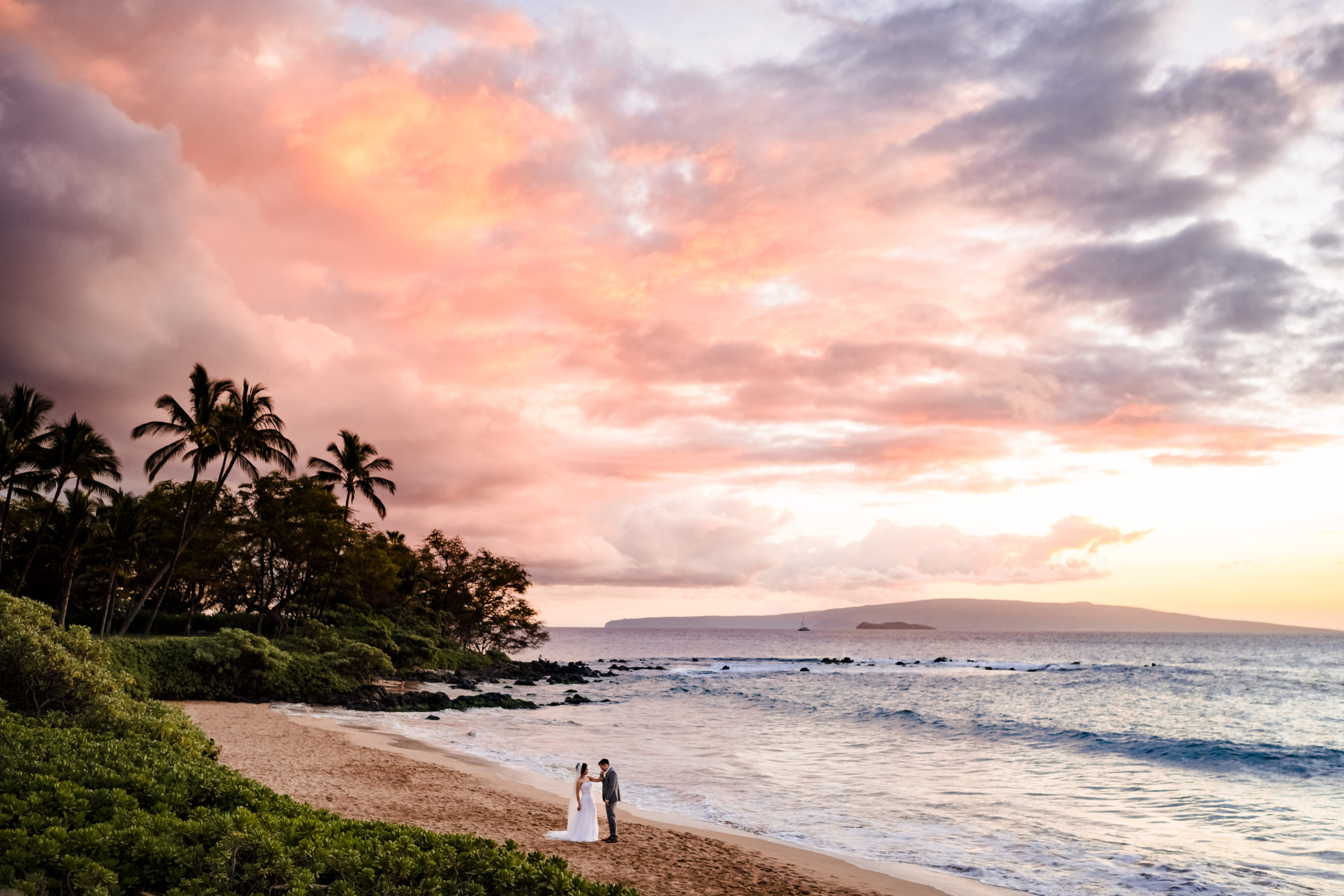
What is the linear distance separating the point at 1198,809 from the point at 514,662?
59944mm

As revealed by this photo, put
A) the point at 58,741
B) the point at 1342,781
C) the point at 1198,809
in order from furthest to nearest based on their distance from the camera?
the point at 1342,781, the point at 1198,809, the point at 58,741

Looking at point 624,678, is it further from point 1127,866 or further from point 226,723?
point 1127,866

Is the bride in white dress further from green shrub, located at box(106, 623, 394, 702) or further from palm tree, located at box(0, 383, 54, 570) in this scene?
palm tree, located at box(0, 383, 54, 570)

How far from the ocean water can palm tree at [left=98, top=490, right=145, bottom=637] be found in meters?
16.7

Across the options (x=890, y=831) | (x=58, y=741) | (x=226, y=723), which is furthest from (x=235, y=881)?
(x=226, y=723)

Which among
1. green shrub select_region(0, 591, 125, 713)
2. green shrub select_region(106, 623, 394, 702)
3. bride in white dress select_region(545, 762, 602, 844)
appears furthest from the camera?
green shrub select_region(106, 623, 394, 702)

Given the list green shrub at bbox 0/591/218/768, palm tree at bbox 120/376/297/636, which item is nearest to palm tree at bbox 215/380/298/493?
palm tree at bbox 120/376/297/636

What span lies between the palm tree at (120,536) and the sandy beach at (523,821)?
21336mm

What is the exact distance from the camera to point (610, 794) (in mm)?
13812

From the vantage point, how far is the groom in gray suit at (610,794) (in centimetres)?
1352

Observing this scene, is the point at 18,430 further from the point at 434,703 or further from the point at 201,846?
the point at 201,846

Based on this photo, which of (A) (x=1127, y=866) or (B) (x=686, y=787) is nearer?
(A) (x=1127, y=866)

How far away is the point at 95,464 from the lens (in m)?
38.3

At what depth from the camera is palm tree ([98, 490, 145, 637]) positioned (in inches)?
1503
